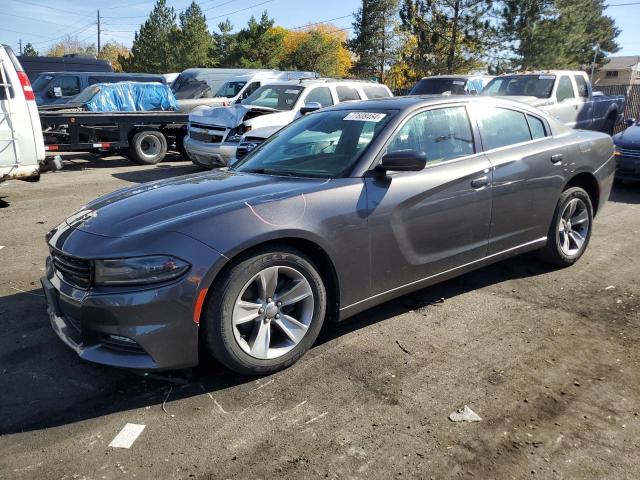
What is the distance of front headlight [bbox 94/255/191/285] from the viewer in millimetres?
2840

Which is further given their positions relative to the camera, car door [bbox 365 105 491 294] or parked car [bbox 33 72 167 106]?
parked car [bbox 33 72 167 106]

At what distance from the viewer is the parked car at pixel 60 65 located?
850 inches

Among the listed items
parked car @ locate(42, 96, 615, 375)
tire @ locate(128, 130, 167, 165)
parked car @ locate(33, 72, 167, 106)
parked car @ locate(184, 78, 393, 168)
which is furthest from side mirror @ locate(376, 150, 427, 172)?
parked car @ locate(33, 72, 167, 106)

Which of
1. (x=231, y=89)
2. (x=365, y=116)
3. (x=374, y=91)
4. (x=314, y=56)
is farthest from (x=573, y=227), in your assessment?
(x=314, y=56)

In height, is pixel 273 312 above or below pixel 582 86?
below

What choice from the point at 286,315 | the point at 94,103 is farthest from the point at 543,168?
the point at 94,103

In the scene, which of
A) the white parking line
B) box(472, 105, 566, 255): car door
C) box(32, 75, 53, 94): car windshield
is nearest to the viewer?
the white parking line

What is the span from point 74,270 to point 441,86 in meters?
13.2

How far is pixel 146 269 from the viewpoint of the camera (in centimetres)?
285

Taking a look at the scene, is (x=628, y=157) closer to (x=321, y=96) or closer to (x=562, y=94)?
(x=562, y=94)

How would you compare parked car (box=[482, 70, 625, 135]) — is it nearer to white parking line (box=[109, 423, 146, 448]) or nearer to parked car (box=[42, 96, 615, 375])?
parked car (box=[42, 96, 615, 375])

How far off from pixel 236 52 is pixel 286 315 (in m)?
49.8

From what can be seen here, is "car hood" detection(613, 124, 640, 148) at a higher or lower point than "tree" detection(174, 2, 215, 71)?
lower

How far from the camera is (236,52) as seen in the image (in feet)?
162
